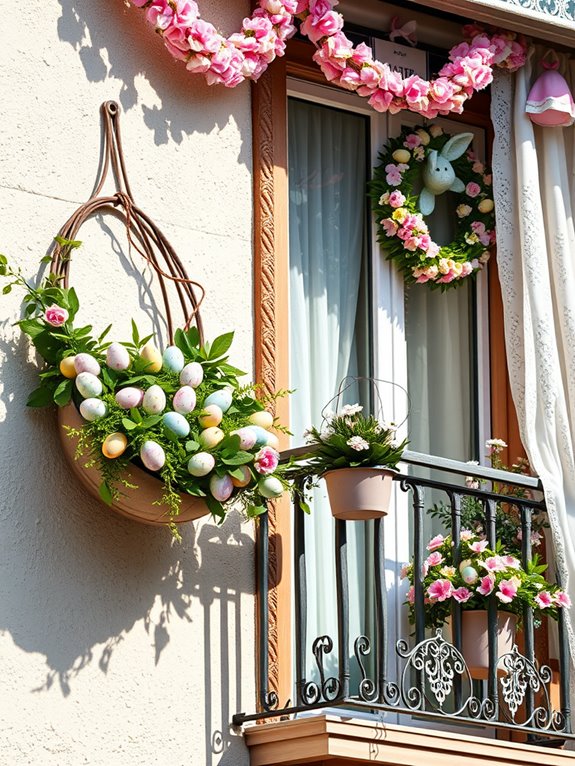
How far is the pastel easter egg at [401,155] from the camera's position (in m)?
7.78

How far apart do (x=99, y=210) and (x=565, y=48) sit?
2.61m

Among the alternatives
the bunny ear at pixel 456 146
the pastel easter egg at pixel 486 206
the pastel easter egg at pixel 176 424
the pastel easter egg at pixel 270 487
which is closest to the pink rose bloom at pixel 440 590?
the pastel easter egg at pixel 270 487

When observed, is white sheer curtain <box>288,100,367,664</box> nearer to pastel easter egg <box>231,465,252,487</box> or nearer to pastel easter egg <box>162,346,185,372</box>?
pastel easter egg <box>231,465,252,487</box>

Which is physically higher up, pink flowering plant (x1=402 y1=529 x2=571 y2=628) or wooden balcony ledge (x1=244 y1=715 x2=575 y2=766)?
pink flowering plant (x1=402 y1=529 x2=571 y2=628)

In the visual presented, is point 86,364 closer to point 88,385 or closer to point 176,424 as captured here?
point 88,385

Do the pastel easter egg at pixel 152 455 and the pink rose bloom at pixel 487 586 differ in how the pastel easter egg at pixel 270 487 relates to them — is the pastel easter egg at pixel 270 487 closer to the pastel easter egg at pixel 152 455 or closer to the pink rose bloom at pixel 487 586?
the pastel easter egg at pixel 152 455

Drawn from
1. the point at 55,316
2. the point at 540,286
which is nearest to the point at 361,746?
the point at 55,316

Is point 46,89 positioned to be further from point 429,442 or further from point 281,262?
point 429,442

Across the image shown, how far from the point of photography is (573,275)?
775 centimetres

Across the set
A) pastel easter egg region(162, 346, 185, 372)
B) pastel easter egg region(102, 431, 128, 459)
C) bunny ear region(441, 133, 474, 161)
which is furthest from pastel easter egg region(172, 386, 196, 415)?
bunny ear region(441, 133, 474, 161)

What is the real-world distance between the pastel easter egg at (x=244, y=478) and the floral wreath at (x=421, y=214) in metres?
1.80

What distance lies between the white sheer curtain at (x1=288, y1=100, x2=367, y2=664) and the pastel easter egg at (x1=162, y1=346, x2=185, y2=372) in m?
1.13

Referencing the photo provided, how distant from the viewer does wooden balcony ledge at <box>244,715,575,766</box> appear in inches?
240

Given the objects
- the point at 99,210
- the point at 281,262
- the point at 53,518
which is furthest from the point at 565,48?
the point at 53,518
